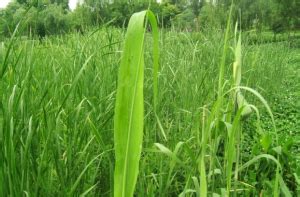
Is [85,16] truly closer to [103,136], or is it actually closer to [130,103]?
[103,136]

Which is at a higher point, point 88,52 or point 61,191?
point 88,52

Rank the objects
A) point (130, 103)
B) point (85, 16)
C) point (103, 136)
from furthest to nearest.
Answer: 1. point (85, 16)
2. point (103, 136)
3. point (130, 103)

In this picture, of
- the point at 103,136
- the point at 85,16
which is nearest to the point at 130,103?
the point at 103,136

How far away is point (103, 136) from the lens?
128 cm

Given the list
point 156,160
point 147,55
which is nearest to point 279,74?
point 147,55

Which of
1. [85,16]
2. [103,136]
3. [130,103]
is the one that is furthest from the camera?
[85,16]

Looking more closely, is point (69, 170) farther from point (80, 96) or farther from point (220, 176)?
point (220, 176)

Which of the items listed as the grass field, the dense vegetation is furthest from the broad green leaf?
the dense vegetation

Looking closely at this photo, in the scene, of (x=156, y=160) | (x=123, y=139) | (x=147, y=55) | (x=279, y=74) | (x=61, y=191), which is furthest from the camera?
(x=279, y=74)

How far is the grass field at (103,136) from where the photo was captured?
0.88 metres

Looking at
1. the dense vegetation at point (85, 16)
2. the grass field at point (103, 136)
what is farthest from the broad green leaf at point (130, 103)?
the dense vegetation at point (85, 16)

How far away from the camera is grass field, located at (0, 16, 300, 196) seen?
88 cm

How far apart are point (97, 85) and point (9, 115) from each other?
0.65 m

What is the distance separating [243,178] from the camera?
67.3 inches
